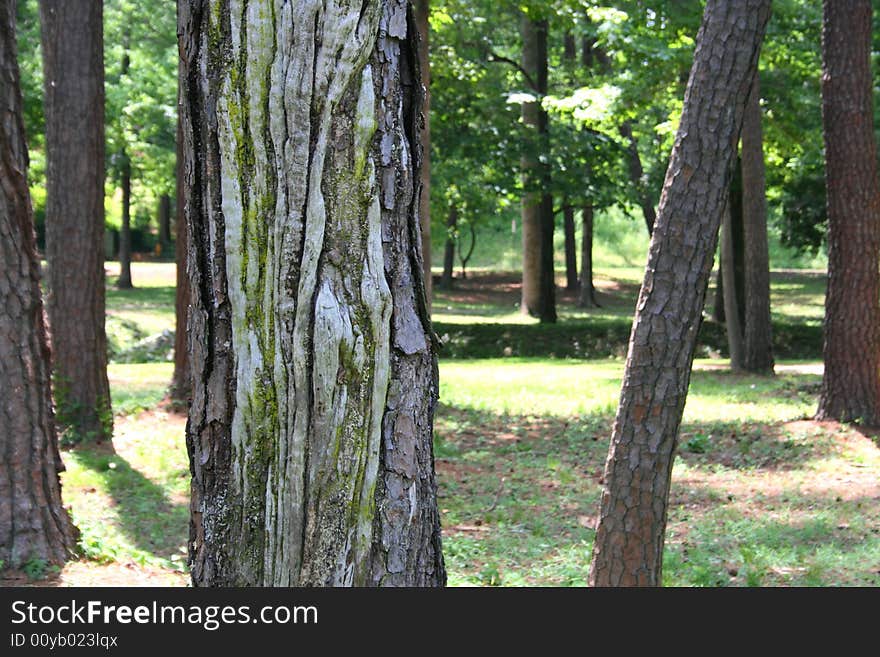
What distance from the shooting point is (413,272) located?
2.36 metres

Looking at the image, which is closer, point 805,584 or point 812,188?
point 805,584

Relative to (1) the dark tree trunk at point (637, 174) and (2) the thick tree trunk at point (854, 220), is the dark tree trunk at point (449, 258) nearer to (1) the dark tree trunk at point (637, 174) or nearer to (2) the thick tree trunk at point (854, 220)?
(1) the dark tree trunk at point (637, 174)

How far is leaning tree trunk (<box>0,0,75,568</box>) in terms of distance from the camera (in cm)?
545

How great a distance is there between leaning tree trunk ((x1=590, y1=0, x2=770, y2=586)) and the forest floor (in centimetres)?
131

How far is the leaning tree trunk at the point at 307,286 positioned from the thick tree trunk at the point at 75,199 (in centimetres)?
819

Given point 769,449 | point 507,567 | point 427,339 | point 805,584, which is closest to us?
point 427,339

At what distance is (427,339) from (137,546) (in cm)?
560

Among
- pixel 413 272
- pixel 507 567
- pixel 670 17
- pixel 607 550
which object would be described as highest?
pixel 670 17

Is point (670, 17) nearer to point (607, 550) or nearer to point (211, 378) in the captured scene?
point (607, 550)

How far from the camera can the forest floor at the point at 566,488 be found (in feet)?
21.7

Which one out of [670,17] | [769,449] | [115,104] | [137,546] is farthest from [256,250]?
[115,104]

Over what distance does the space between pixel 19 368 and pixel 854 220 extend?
8.68 m

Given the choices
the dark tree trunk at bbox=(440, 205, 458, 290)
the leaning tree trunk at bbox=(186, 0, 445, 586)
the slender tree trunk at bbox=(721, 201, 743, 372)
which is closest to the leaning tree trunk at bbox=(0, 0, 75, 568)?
the leaning tree trunk at bbox=(186, 0, 445, 586)

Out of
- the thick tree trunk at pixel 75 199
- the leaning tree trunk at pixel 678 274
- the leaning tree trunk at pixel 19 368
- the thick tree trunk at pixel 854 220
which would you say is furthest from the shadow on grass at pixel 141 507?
the thick tree trunk at pixel 854 220
